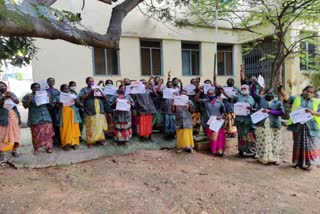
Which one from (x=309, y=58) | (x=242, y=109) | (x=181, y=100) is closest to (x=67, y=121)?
(x=181, y=100)

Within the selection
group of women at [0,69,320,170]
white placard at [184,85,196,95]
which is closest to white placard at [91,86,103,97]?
group of women at [0,69,320,170]

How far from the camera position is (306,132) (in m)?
6.09

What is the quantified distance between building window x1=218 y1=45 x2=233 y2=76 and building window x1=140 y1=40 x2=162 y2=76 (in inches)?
131

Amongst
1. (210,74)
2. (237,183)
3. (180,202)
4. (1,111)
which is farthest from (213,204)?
(210,74)

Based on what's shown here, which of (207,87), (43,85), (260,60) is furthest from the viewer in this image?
(260,60)

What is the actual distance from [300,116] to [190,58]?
26.2ft

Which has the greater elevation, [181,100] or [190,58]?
[190,58]

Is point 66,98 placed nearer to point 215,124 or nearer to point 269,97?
point 215,124

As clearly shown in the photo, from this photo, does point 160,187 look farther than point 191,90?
No

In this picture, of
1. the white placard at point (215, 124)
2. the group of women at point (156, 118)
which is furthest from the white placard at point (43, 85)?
the white placard at point (215, 124)

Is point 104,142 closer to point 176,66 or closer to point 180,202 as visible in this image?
point 180,202

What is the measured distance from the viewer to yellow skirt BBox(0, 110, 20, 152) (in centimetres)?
568

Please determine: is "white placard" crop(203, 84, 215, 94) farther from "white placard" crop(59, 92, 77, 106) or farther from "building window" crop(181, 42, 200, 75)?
"building window" crop(181, 42, 200, 75)

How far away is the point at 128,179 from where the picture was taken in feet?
17.8
